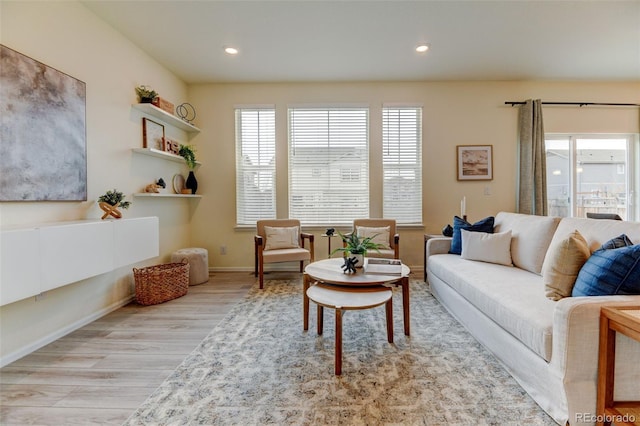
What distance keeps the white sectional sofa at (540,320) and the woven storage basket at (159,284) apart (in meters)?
2.82

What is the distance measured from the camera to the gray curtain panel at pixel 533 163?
3848 millimetres

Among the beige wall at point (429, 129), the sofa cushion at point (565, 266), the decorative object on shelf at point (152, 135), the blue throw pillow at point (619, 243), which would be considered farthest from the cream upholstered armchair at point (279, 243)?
the blue throw pillow at point (619, 243)

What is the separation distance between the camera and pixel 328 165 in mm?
4109

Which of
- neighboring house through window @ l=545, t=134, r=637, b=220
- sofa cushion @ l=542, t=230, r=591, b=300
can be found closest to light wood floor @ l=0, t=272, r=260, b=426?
sofa cushion @ l=542, t=230, r=591, b=300

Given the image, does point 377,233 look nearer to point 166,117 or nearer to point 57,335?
point 166,117

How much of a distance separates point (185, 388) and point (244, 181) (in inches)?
120

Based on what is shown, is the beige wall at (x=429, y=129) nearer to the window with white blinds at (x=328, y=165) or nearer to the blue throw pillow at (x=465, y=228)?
the window with white blinds at (x=328, y=165)

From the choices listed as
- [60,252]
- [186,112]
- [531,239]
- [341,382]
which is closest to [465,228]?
[531,239]

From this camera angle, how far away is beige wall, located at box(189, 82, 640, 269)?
397 cm

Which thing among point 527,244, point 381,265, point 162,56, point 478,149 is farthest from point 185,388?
point 478,149

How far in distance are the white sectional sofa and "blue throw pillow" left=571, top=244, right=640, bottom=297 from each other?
7 cm

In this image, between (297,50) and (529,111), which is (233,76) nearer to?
(297,50)

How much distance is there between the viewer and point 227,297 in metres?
3.00

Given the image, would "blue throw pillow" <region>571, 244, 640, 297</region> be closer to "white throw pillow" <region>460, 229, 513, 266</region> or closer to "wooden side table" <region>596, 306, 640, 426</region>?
"wooden side table" <region>596, 306, 640, 426</region>
